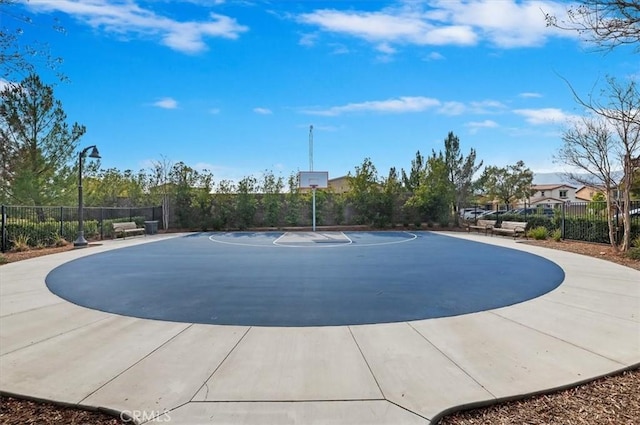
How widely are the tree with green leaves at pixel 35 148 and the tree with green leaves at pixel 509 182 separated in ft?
A: 110

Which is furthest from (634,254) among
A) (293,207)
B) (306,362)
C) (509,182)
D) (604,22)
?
(509,182)

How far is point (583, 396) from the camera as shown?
9.18 ft

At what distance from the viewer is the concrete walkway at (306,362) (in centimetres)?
261

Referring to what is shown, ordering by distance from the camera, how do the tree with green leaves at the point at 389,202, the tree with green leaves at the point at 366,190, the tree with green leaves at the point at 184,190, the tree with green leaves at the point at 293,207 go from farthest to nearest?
1. the tree with green leaves at the point at 293,207
2. the tree with green leaves at the point at 389,202
3. the tree with green leaves at the point at 366,190
4. the tree with green leaves at the point at 184,190

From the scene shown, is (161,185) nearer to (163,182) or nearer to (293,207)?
(163,182)

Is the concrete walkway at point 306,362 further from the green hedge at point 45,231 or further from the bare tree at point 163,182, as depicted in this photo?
the bare tree at point 163,182

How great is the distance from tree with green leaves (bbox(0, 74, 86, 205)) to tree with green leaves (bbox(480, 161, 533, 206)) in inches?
1320

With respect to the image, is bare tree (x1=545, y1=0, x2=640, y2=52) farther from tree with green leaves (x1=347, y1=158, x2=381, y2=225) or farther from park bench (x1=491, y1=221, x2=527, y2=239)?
tree with green leaves (x1=347, y1=158, x2=381, y2=225)

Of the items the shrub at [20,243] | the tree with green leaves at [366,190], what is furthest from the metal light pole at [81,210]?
the tree with green leaves at [366,190]

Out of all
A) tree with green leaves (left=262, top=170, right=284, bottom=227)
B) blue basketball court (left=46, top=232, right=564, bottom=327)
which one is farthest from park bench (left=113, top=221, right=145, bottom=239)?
tree with green leaves (left=262, top=170, right=284, bottom=227)

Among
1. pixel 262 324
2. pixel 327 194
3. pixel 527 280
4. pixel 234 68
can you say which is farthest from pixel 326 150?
pixel 262 324

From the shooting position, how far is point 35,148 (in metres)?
17.8

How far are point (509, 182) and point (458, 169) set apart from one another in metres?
15.9

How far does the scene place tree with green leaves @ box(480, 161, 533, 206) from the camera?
1396 inches
